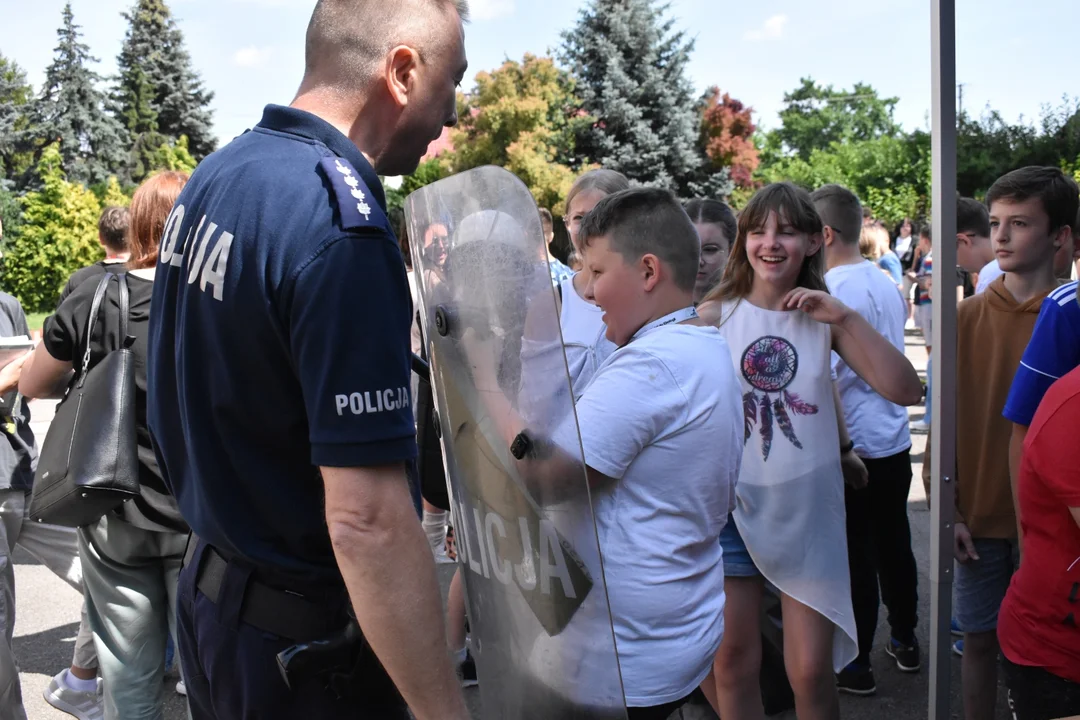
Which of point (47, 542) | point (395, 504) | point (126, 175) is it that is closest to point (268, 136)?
point (395, 504)

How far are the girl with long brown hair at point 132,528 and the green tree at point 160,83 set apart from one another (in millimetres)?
40562

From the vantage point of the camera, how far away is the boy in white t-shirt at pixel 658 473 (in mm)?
1853

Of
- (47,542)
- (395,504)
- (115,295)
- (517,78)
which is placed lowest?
(47,542)

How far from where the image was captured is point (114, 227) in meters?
3.52

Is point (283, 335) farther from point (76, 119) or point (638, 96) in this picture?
point (76, 119)

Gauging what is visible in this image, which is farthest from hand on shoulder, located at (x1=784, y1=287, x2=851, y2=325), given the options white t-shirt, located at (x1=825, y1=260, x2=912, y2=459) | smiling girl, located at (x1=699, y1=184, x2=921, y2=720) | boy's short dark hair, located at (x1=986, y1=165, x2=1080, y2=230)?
white t-shirt, located at (x1=825, y1=260, x2=912, y2=459)

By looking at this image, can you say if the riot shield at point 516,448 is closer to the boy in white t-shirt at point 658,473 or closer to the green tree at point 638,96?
the boy in white t-shirt at point 658,473

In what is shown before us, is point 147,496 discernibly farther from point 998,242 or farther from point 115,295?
point 998,242

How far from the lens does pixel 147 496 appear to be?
287cm

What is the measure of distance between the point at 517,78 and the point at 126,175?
19.9 meters

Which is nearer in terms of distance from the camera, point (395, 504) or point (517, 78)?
point (395, 504)

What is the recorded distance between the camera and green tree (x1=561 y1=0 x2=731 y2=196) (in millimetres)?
28516

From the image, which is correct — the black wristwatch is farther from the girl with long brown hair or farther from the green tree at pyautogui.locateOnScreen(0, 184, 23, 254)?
the green tree at pyautogui.locateOnScreen(0, 184, 23, 254)

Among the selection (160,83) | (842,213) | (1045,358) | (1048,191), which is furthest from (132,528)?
(160,83)
